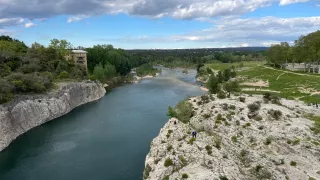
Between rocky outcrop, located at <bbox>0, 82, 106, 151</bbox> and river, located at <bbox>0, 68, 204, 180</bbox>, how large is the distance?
170cm

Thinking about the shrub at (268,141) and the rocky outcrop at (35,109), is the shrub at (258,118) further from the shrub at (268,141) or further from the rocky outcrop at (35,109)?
the rocky outcrop at (35,109)

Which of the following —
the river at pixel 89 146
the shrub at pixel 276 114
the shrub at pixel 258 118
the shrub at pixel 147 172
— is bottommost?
the river at pixel 89 146

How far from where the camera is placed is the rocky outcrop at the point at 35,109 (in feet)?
166

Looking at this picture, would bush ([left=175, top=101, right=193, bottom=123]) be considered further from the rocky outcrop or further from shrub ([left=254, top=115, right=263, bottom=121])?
the rocky outcrop

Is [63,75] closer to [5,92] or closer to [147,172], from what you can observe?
[5,92]

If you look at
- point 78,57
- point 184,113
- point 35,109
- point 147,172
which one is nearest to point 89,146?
point 184,113

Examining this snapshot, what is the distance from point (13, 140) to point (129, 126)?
850 inches

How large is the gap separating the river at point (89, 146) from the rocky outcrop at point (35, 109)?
170 centimetres

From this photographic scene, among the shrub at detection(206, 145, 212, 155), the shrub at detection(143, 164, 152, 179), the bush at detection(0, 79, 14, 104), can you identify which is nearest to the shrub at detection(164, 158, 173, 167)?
the shrub at detection(143, 164, 152, 179)

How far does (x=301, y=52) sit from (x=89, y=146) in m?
72.3

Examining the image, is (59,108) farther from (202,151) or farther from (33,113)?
(202,151)

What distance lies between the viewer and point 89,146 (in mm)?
47125

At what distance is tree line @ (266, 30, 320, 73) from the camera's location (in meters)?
83.2

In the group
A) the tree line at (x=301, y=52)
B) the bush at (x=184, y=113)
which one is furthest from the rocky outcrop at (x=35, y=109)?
the tree line at (x=301, y=52)
